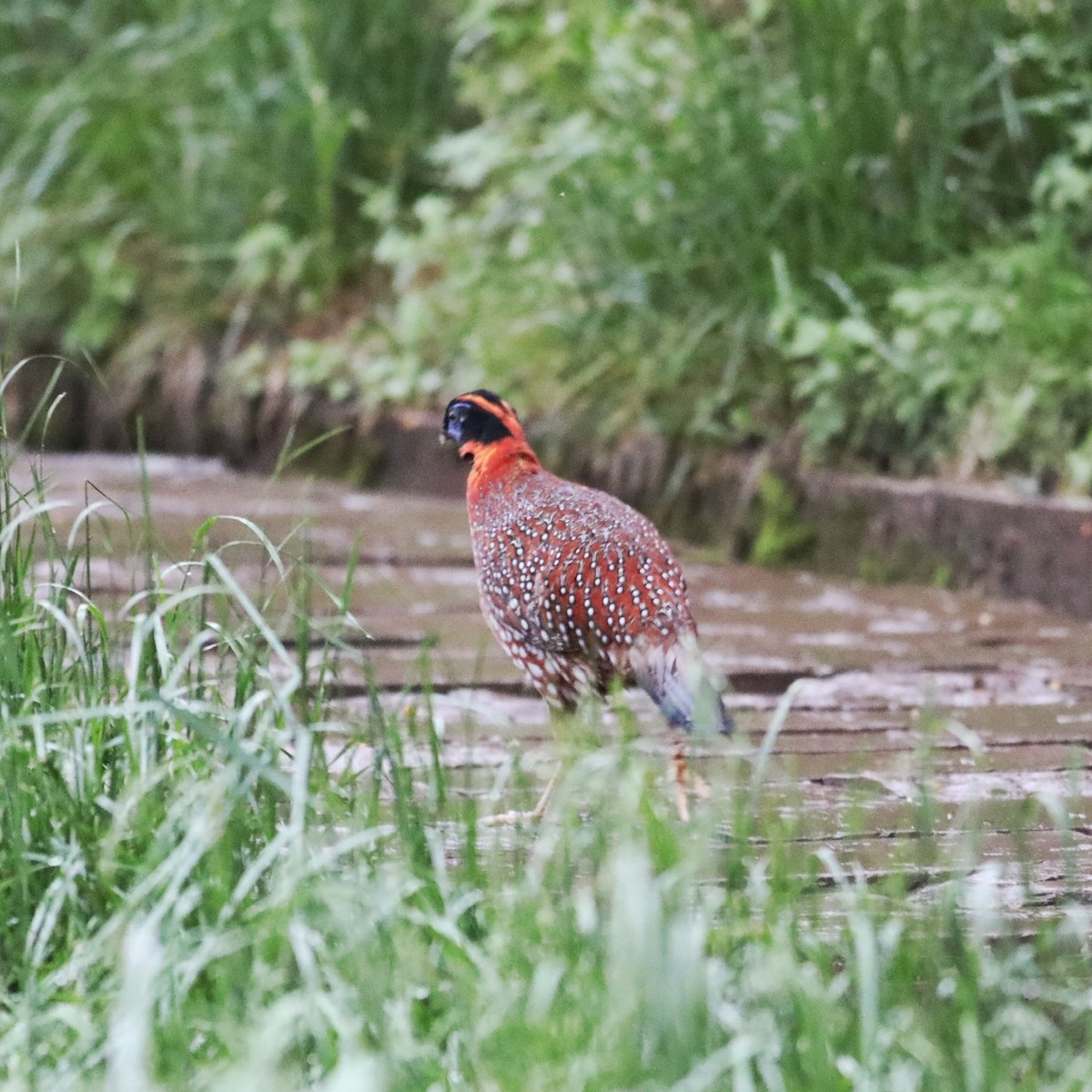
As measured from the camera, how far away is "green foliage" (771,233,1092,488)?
6.27 m

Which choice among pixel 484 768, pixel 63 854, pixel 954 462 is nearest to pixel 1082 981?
pixel 63 854

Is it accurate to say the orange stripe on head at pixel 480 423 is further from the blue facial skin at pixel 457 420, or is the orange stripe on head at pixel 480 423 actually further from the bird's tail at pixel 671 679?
the bird's tail at pixel 671 679

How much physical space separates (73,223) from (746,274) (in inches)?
182

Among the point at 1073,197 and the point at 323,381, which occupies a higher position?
the point at 1073,197

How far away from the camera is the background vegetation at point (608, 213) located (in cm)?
672

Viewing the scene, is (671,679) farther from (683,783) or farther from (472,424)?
(472,424)

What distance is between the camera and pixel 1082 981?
275 cm

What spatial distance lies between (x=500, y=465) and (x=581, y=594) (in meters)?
0.62

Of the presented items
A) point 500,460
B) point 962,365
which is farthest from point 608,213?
point 500,460

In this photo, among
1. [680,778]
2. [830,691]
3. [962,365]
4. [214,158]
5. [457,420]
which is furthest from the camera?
[214,158]

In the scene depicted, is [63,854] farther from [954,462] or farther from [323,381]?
[323,381]

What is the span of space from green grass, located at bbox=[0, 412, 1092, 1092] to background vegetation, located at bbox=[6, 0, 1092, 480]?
100 inches

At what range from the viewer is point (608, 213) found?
7543mm

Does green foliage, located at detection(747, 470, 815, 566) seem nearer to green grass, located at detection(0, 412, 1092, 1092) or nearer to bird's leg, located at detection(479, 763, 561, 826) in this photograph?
bird's leg, located at detection(479, 763, 561, 826)
